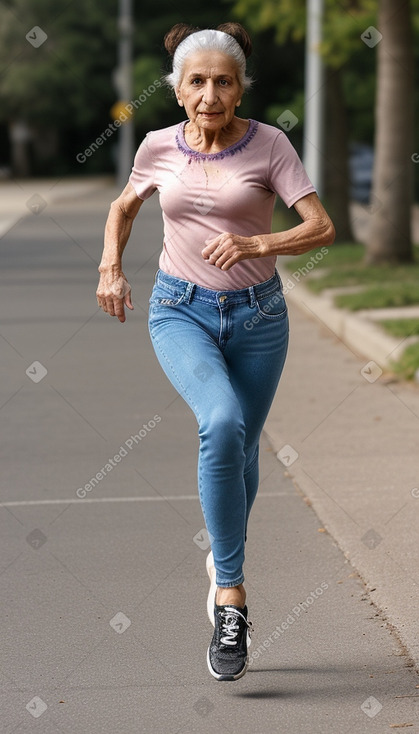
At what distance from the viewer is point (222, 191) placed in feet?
12.8

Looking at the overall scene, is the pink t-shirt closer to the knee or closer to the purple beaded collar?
the purple beaded collar

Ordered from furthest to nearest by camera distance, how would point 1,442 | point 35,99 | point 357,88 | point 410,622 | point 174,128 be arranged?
1. point 35,99
2. point 357,88
3. point 1,442
4. point 410,622
5. point 174,128

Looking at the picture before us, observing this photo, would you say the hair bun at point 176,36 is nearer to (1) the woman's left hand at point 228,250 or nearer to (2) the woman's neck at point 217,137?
(2) the woman's neck at point 217,137

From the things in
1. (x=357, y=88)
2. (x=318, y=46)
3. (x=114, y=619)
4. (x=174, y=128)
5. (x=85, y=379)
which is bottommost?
(x=114, y=619)

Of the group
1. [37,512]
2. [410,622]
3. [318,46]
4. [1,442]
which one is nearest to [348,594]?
[410,622]

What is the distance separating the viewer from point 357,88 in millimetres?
35688

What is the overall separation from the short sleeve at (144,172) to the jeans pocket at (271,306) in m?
0.51

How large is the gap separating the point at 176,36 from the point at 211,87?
0.28m

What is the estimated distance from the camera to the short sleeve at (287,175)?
12.8 ft

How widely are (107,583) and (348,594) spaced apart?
36.5 inches

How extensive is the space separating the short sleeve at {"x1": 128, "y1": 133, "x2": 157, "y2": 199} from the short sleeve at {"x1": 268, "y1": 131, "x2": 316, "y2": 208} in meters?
0.41

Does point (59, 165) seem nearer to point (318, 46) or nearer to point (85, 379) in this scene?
point (318, 46)

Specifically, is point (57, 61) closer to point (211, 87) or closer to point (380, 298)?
point (380, 298)

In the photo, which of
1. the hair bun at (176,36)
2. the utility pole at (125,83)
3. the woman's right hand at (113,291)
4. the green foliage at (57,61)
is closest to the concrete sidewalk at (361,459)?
the woman's right hand at (113,291)
